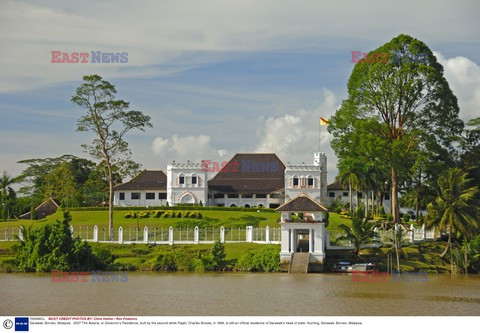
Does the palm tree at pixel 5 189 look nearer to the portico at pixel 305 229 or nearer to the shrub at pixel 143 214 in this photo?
the shrub at pixel 143 214

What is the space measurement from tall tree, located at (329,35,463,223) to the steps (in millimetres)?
11637

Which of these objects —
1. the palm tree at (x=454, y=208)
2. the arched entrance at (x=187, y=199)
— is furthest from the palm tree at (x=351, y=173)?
the palm tree at (x=454, y=208)

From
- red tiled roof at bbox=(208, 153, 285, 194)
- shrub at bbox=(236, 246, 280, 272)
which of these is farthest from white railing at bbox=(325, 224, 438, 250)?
red tiled roof at bbox=(208, 153, 285, 194)

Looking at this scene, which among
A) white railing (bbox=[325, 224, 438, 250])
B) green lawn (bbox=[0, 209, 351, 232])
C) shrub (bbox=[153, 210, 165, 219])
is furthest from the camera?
shrub (bbox=[153, 210, 165, 219])

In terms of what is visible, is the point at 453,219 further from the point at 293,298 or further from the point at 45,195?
the point at 45,195

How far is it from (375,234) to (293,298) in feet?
52.0

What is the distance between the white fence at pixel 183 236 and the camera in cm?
5088

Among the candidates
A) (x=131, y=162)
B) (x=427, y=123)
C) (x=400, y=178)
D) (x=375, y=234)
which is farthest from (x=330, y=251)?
(x=400, y=178)

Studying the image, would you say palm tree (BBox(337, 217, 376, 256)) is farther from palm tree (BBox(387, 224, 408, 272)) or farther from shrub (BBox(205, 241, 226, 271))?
shrub (BBox(205, 241, 226, 271))

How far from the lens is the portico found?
45.5 meters

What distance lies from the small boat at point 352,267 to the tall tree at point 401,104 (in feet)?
33.6

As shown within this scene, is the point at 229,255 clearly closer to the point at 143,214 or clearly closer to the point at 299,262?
the point at 299,262
